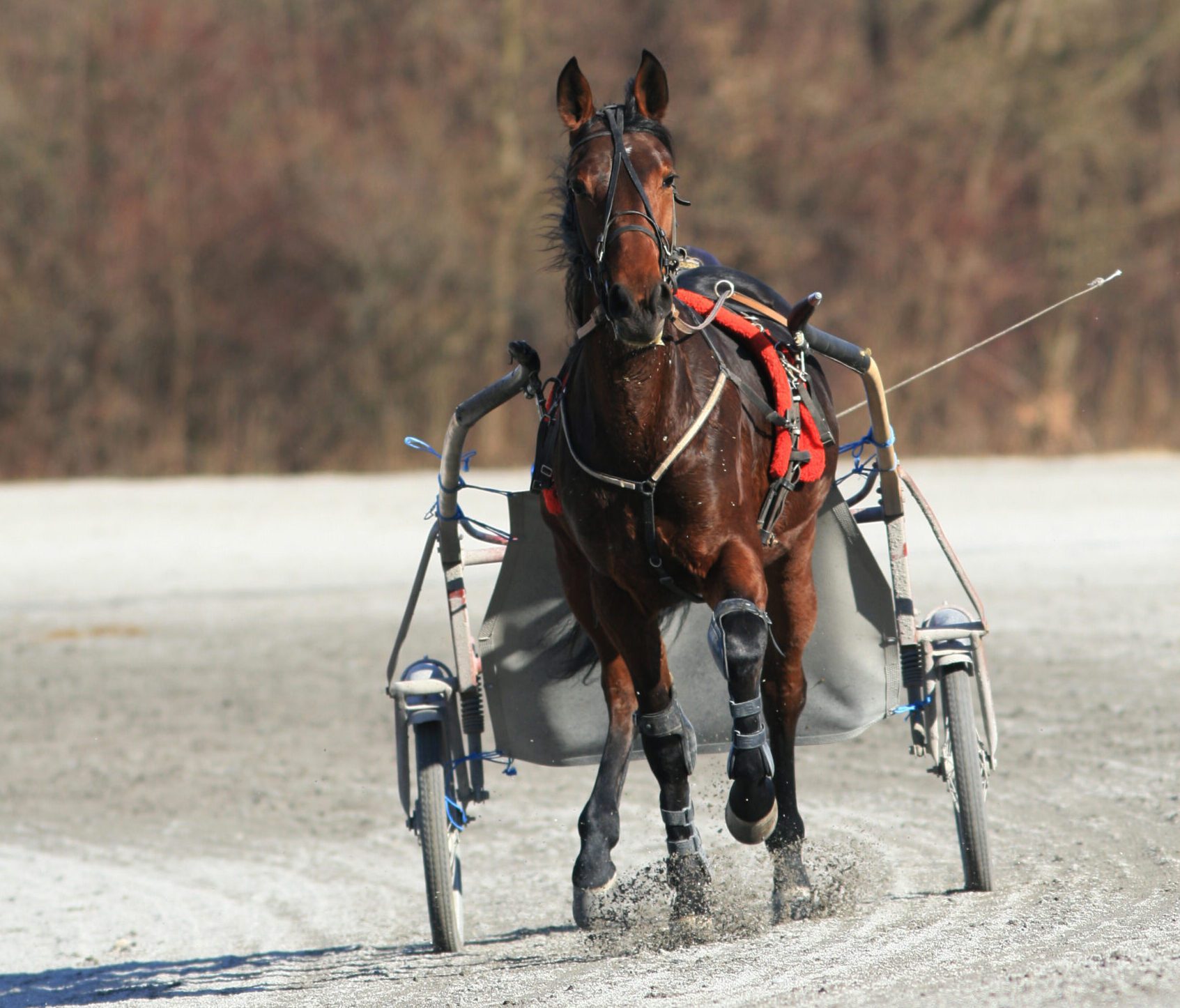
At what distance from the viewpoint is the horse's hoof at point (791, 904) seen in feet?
13.7

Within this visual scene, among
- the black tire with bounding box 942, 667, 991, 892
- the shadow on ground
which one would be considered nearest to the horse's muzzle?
the black tire with bounding box 942, 667, 991, 892

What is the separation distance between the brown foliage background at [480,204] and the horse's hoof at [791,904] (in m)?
13.1

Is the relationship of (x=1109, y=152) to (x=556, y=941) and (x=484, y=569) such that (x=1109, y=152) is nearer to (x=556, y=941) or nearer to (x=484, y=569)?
(x=484, y=569)

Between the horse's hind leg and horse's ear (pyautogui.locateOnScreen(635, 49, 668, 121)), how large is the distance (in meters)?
1.04

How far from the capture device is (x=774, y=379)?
3.97 metres

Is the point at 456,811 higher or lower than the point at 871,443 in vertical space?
lower

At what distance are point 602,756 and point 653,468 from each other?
1097 mm

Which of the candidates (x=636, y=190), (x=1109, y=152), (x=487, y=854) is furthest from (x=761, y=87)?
(x=636, y=190)

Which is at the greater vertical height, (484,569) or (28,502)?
(28,502)

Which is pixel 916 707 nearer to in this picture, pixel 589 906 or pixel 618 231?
pixel 589 906

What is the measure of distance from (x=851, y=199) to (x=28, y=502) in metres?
10.2

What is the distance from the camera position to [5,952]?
478 centimetres

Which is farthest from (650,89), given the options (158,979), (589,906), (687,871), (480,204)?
(480,204)

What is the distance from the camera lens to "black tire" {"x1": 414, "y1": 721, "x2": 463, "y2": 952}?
13.6 ft
